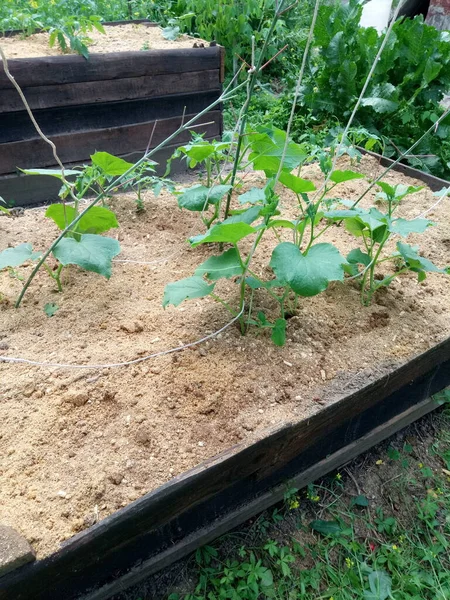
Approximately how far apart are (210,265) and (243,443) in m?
0.55

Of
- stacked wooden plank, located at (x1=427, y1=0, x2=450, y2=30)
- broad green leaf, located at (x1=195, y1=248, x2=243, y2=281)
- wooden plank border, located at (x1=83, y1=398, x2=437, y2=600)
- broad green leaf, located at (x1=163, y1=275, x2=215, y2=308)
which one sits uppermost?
stacked wooden plank, located at (x1=427, y1=0, x2=450, y2=30)

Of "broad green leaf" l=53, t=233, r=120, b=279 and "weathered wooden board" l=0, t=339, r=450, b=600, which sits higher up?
"broad green leaf" l=53, t=233, r=120, b=279

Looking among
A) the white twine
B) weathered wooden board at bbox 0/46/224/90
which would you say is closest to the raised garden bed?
weathered wooden board at bbox 0/46/224/90

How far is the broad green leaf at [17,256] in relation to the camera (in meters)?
1.59

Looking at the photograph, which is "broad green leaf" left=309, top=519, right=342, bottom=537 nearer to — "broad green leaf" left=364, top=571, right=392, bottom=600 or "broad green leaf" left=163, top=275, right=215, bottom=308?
"broad green leaf" left=364, top=571, right=392, bottom=600

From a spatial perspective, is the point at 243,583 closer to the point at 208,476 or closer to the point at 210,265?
the point at 208,476

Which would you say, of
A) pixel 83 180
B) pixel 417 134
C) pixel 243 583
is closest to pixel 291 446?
pixel 243 583

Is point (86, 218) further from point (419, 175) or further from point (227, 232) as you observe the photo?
point (419, 175)

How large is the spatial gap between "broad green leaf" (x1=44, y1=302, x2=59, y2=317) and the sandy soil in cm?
218

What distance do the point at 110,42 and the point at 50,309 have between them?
8.93ft

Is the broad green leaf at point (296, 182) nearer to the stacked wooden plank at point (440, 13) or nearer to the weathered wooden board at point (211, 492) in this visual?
the weathered wooden board at point (211, 492)

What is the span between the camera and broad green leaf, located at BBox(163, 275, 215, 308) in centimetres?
145

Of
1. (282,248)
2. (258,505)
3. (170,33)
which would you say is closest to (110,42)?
(170,33)

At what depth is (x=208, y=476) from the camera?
1.21 m
